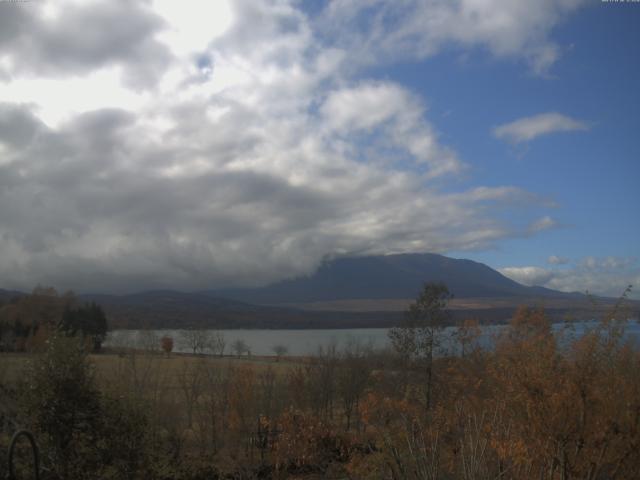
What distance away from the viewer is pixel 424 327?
105ft

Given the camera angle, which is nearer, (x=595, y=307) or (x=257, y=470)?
(x=595, y=307)

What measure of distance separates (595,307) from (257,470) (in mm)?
16169

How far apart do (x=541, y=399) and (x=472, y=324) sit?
27837 mm

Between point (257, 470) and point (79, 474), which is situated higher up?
point (79, 474)

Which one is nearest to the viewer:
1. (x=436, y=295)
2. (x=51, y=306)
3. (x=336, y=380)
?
(x=436, y=295)

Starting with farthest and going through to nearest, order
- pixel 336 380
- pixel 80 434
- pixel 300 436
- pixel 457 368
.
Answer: pixel 336 380 → pixel 457 368 → pixel 300 436 → pixel 80 434

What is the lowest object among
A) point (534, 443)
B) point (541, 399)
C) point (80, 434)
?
point (80, 434)

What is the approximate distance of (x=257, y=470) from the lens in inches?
904

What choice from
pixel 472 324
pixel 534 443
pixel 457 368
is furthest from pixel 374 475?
pixel 472 324

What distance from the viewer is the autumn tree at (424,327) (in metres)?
32.0

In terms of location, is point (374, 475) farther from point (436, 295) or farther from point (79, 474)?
point (436, 295)

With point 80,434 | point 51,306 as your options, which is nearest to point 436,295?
point 80,434

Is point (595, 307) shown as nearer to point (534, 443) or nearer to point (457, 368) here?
point (534, 443)

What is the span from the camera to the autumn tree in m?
32.0
